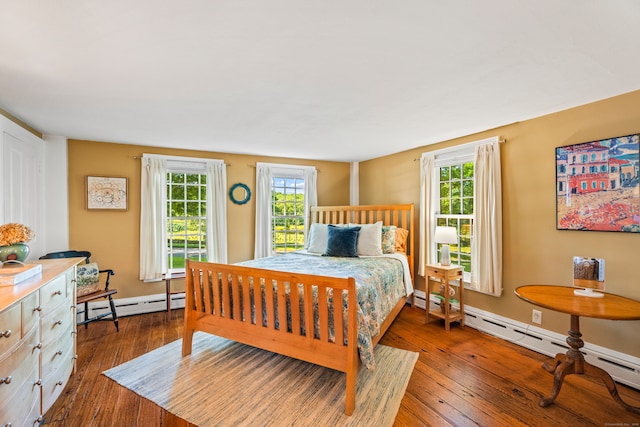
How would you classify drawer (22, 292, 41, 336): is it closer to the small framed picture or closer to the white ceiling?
the white ceiling

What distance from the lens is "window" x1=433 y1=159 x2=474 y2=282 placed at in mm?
3523

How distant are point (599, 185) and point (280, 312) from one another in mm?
2872

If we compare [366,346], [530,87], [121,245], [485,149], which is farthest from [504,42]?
[121,245]

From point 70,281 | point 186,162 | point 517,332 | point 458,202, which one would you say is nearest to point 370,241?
point 458,202

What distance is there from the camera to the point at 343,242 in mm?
3736

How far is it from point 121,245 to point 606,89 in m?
5.35

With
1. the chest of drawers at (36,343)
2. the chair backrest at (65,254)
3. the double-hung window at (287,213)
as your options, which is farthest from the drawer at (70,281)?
the double-hung window at (287,213)

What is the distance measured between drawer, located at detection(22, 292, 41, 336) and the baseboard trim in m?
3.91

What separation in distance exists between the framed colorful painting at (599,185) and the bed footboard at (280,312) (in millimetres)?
2224

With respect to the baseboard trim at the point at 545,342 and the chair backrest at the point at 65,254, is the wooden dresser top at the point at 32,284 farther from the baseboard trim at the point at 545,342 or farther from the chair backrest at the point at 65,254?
the baseboard trim at the point at 545,342

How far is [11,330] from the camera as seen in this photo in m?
1.41

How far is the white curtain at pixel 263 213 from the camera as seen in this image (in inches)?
180

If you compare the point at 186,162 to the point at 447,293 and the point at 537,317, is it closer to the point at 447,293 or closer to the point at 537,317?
the point at 447,293

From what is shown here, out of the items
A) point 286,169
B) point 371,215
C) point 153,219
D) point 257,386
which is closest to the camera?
point 257,386
